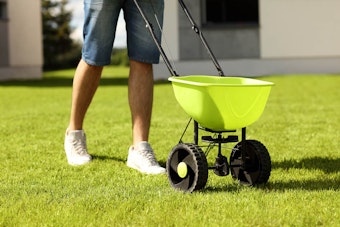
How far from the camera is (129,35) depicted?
3.91 meters

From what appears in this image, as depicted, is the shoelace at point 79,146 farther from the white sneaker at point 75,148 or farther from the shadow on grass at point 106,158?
the shadow on grass at point 106,158

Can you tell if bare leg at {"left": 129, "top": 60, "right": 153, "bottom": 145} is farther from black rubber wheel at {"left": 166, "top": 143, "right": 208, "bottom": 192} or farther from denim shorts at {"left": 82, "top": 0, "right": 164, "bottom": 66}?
black rubber wheel at {"left": 166, "top": 143, "right": 208, "bottom": 192}

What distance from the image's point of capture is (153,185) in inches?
134

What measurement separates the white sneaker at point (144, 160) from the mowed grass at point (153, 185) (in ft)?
0.21

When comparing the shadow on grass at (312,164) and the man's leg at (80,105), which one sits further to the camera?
the man's leg at (80,105)

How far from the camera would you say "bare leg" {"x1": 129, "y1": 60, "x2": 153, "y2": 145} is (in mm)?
3943

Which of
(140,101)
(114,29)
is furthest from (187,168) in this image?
(114,29)

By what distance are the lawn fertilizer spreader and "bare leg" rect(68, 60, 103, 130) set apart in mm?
840

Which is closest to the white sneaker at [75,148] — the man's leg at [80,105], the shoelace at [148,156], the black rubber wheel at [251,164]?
the man's leg at [80,105]

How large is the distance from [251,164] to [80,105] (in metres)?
1.24

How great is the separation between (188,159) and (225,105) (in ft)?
1.08

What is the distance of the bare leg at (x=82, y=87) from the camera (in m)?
4.02

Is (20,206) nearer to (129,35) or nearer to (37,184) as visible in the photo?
(37,184)

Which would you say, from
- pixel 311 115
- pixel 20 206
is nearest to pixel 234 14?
Answer: pixel 311 115
